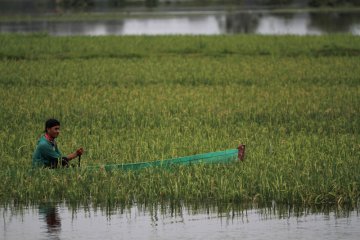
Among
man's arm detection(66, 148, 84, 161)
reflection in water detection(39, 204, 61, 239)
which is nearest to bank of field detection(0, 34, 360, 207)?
man's arm detection(66, 148, 84, 161)

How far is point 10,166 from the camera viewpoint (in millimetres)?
11875

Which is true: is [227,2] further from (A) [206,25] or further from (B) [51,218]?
(B) [51,218]

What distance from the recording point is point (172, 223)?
9.77 meters

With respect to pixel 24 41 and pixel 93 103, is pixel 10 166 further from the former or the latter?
pixel 24 41

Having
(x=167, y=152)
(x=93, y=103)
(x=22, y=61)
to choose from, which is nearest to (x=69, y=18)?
(x=22, y=61)

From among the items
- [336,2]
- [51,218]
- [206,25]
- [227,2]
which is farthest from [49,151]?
[227,2]

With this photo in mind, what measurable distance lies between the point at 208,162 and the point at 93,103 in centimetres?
644

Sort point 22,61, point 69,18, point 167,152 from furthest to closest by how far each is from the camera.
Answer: point 69,18, point 22,61, point 167,152

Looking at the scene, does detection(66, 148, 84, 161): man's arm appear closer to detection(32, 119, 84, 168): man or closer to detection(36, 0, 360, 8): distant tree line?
detection(32, 119, 84, 168): man

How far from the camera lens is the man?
1119cm

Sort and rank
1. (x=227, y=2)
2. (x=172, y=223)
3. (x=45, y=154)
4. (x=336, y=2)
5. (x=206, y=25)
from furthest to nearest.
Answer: (x=227, y=2) < (x=336, y=2) < (x=206, y=25) < (x=45, y=154) < (x=172, y=223)

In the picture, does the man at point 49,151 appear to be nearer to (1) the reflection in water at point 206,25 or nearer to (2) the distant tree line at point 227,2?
(1) the reflection in water at point 206,25

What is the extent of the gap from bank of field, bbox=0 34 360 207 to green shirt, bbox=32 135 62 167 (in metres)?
0.22

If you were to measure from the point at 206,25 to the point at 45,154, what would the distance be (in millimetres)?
52364
